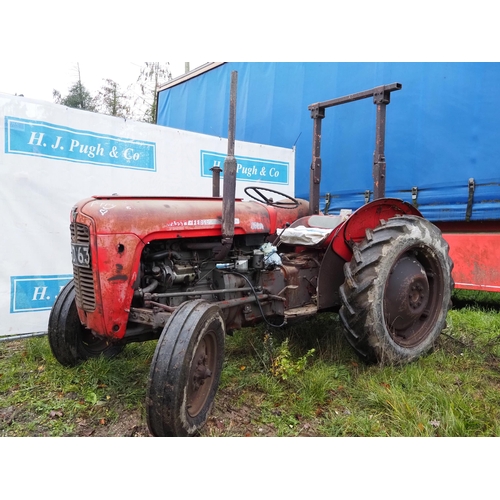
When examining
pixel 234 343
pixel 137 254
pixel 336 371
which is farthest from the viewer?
pixel 234 343

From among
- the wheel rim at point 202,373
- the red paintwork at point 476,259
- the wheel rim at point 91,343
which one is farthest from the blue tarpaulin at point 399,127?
the wheel rim at point 91,343

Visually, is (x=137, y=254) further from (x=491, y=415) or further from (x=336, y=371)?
(x=491, y=415)

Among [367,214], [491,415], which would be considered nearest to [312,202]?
[367,214]

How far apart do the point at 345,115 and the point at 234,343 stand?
3.02 metres

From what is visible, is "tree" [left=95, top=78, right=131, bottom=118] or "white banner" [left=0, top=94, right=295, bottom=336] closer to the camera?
"white banner" [left=0, top=94, right=295, bottom=336]

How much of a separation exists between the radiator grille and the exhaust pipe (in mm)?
816

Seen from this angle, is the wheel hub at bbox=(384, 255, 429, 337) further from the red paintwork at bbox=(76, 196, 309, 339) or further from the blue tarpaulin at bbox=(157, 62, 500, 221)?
the red paintwork at bbox=(76, 196, 309, 339)

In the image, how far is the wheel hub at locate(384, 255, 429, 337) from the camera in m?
3.09

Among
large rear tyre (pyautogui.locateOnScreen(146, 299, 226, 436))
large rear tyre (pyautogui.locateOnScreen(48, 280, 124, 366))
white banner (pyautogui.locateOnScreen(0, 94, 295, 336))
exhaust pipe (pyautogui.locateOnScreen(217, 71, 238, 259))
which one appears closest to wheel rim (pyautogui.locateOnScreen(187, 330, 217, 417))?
large rear tyre (pyautogui.locateOnScreen(146, 299, 226, 436))

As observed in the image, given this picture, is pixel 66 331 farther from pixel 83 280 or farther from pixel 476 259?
pixel 476 259

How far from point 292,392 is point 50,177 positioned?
325cm

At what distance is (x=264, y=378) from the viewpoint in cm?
285

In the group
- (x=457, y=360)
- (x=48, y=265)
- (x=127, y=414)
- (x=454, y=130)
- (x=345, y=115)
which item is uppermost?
(x=345, y=115)

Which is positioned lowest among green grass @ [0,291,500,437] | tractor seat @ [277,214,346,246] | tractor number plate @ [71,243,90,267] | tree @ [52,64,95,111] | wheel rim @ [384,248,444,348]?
green grass @ [0,291,500,437]
